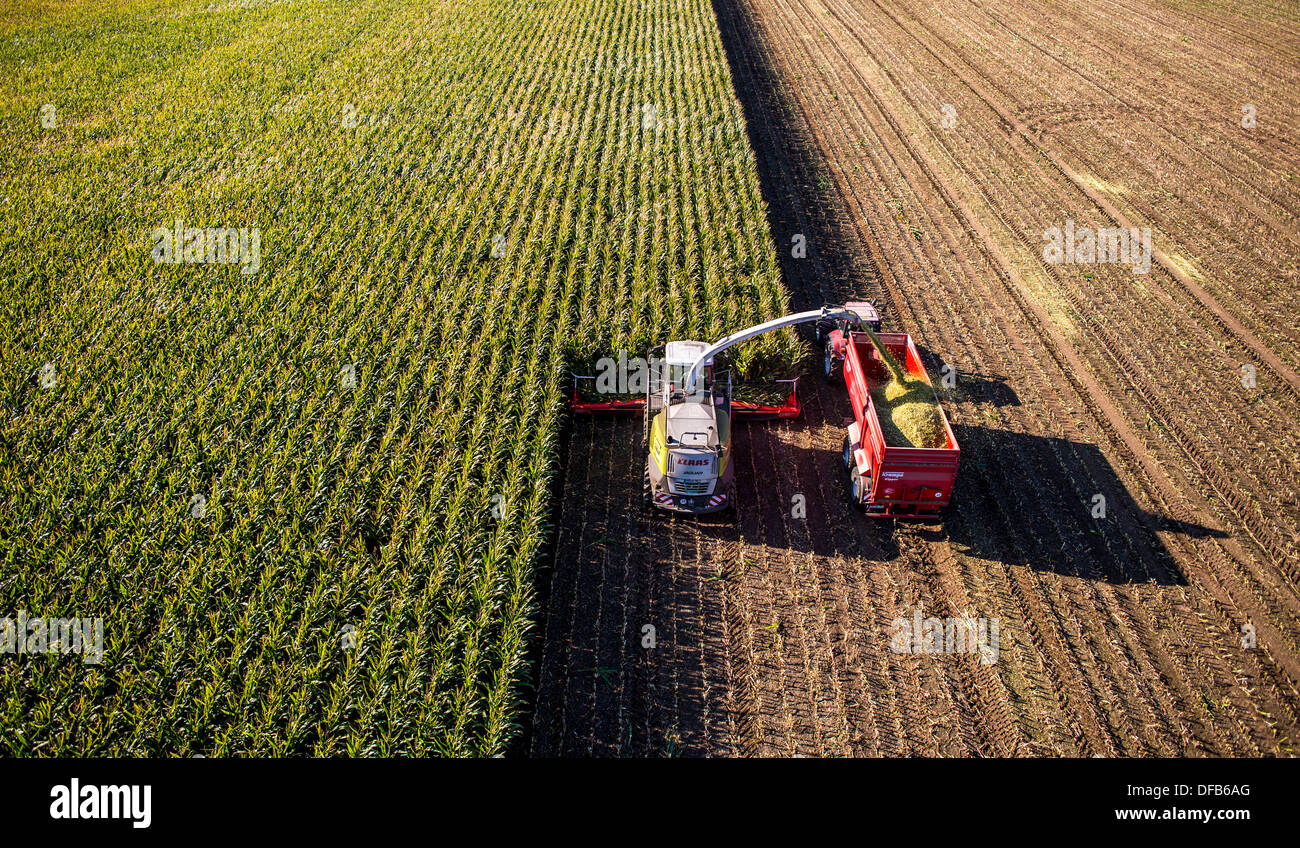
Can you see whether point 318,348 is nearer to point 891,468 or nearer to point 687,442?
point 687,442

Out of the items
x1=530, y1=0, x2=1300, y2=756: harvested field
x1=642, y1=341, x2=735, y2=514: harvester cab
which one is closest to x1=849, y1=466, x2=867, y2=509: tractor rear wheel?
x1=530, y1=0, x2=1300, y2=756: harvested field

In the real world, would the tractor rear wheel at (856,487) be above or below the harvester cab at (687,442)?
below

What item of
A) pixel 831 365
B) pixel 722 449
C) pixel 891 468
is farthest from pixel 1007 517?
pixel 722 449

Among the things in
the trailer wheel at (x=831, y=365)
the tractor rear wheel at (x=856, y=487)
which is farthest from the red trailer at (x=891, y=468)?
the trailer wheel at (x=831, y=365)

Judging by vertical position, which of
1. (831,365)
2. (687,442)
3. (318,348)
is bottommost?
(831,365)

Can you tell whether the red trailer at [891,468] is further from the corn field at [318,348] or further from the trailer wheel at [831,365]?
the corn field at [318,348]

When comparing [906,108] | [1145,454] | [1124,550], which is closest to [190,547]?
[1124,550]
